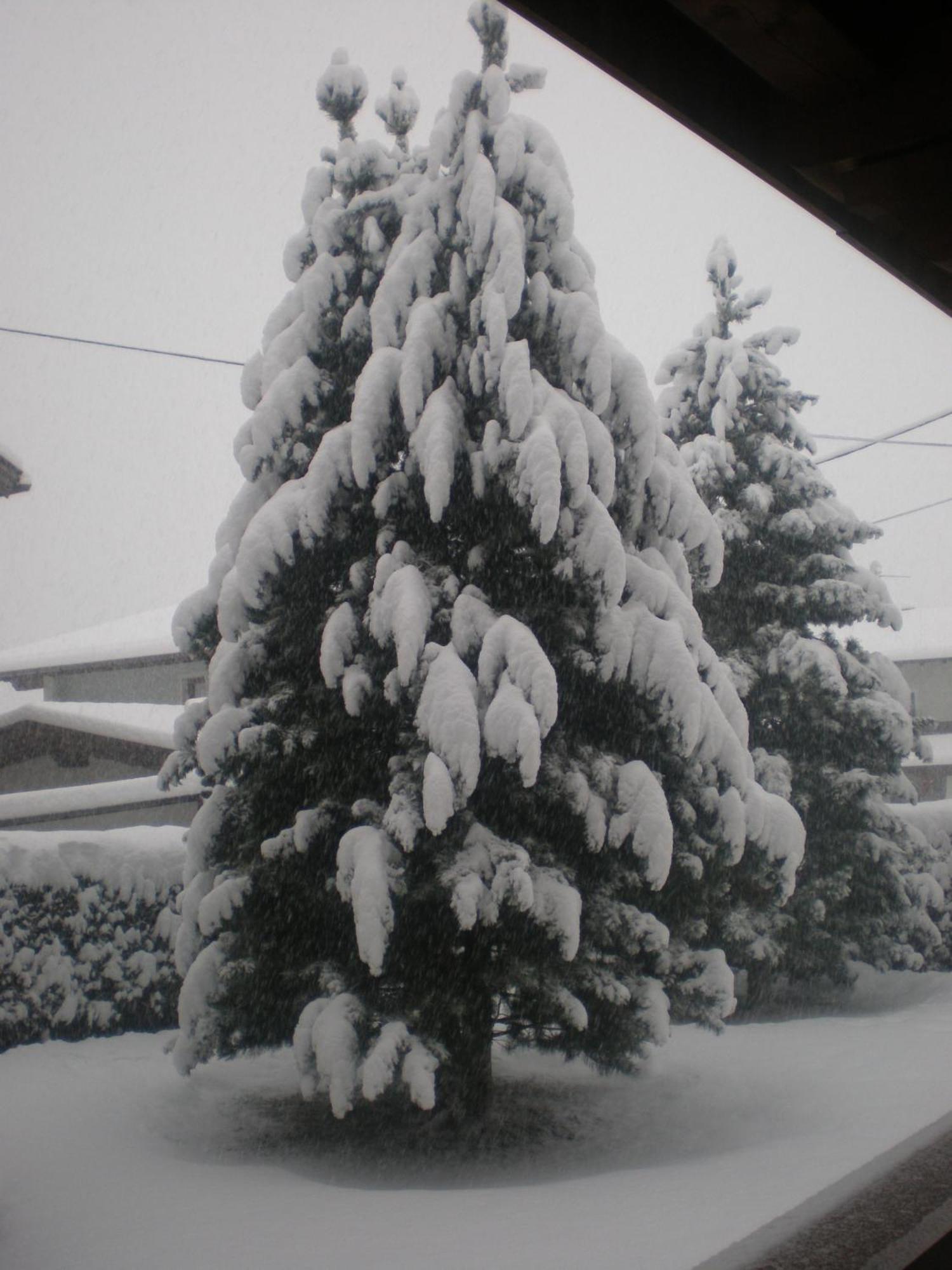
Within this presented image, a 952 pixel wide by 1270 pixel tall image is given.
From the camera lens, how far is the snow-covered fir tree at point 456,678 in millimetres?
5648

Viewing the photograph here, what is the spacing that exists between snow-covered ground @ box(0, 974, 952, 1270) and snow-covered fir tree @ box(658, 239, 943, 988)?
152 centimetres

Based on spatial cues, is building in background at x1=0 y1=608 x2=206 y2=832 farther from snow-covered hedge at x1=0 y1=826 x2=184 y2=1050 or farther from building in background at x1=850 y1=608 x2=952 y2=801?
building in background at x1=850 y1=608 x2=952 y2=801

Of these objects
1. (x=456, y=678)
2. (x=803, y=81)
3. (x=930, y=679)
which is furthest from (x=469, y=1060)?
(x=930, y=679)

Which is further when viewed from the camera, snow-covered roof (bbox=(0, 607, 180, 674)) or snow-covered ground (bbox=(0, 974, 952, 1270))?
snow-covered roof (bbox=(0, 607, 180, 674))

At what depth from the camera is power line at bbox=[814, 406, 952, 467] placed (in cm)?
1494

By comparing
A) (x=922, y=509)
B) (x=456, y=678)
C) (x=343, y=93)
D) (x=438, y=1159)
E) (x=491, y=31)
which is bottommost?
(x=438, y=1159)

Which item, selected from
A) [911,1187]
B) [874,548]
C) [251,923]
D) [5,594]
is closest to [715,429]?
[251,923]

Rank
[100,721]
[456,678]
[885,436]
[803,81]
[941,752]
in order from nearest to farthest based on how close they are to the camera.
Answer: [803,81]
[456,678]
[885,436]
[100,721]
[941,752]

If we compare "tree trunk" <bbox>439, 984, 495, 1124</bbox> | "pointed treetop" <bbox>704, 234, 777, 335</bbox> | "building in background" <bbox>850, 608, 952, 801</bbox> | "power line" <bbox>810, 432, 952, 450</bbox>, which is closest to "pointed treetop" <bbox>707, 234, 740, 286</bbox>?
"pointed treetop" <bbox>704, 234, 777, 335</bbox>

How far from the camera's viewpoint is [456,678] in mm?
5602

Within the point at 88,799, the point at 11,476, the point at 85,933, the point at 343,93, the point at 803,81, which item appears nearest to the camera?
the point at 803,81

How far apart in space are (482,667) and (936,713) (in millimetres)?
35274

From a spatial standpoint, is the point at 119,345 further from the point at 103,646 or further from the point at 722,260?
the point at 103,646

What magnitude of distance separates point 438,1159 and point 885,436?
44.0 feet
